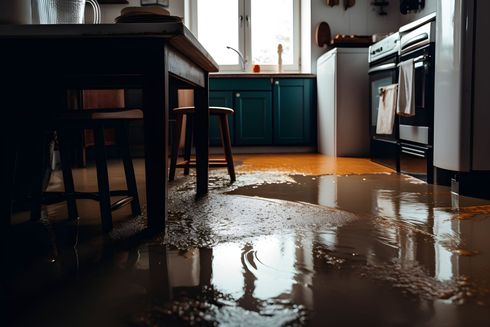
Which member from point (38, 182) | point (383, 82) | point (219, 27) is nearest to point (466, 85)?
point (383, 82)

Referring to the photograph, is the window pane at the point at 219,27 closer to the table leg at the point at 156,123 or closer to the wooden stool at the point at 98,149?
the wooden stool at the point at 98,149

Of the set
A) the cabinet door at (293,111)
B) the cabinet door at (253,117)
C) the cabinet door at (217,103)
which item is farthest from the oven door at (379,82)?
the cabinet door at (217,103)

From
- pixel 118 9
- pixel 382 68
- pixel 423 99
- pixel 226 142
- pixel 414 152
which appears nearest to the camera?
pixel 423 99

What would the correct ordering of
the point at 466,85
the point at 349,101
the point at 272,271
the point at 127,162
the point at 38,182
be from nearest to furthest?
1. the point at 272,271
2. the point at 38,182
3. the point at 127,162
4. the point at 466,85
5. the point at 349,101

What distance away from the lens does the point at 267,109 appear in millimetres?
5824

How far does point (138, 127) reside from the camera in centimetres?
546

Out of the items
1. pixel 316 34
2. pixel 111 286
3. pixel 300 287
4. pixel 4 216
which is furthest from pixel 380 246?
pixel 316 34

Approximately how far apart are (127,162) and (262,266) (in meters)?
0.95

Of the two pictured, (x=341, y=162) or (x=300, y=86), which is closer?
(x=341, y=162)

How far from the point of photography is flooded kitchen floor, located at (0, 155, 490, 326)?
1.13 metres

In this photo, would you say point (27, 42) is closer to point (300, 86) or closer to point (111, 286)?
point (111, 286)

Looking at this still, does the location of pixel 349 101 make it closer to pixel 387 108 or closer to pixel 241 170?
pixel 387 108

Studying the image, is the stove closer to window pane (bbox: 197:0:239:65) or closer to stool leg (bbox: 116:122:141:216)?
window pane (bbox: 197:0:239:65)

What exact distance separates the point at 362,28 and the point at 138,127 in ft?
8.96
